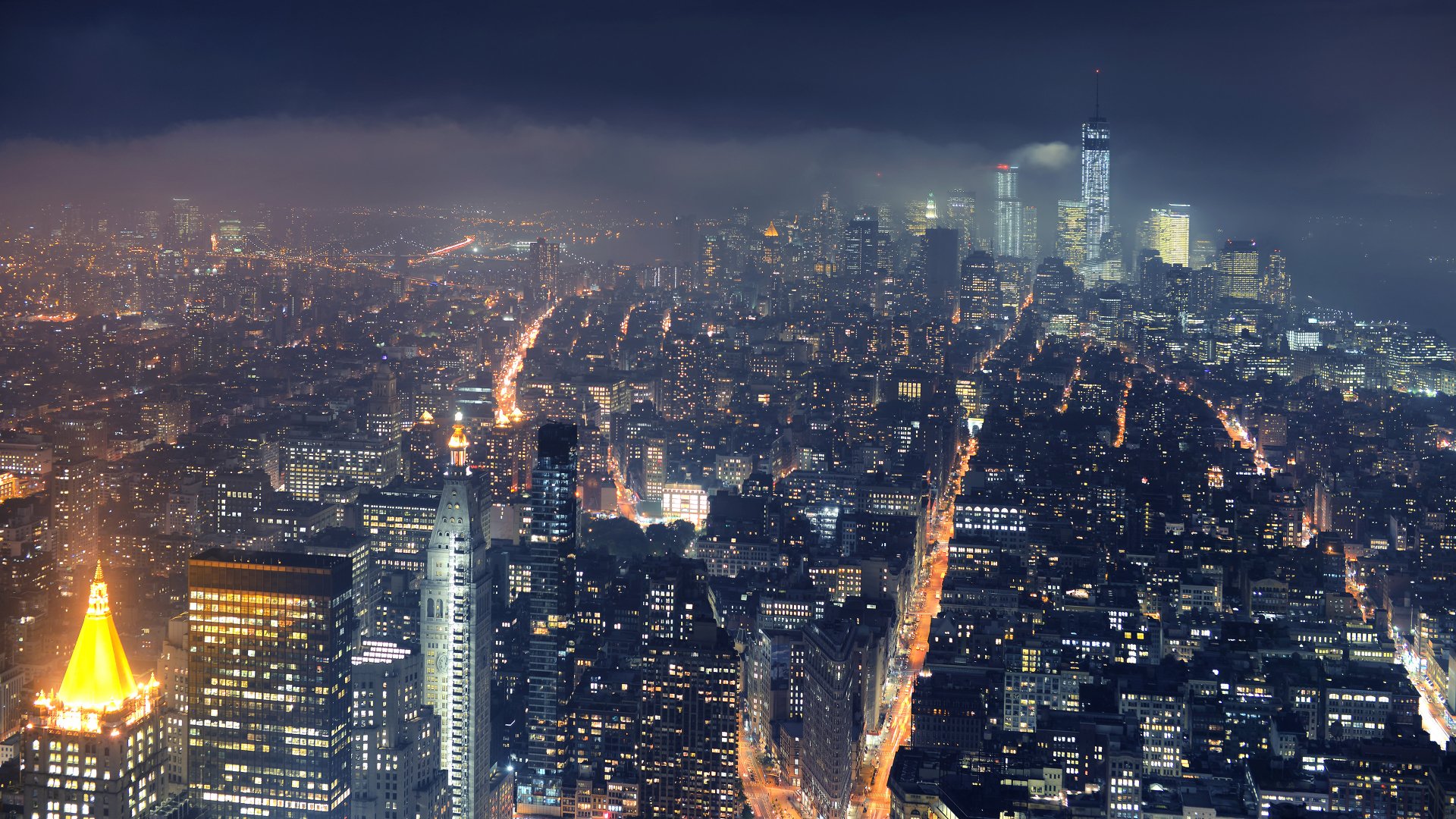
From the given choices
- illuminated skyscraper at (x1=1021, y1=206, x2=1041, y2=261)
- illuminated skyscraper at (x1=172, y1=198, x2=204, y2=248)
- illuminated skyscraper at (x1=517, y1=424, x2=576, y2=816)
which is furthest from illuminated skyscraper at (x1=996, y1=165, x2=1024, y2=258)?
illuminated skyscraper at (x1=172, y1=198, x2=204, y2=248)

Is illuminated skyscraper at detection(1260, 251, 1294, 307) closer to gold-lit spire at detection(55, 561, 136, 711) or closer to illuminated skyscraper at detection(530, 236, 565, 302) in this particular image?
illuminated skyscraper at detection(530, 236, 565, 302)

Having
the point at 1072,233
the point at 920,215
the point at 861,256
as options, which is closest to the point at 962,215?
the point at 920,215

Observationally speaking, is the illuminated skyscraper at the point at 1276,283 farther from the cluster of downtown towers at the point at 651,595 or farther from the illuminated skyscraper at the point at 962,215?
the illuminated skyscraper at the point at 962,215

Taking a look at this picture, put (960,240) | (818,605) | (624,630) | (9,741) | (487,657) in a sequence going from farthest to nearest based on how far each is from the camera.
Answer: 1. (960,240)
2. (818,605)
3. (624,630)
4. (487,657)
5. (9,741)

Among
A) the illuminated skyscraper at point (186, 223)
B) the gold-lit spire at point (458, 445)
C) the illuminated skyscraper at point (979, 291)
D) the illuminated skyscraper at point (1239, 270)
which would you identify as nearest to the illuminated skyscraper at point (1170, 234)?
the illuminated skyscraper at point (1239, 270)

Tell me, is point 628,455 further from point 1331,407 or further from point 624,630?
point 1331,407

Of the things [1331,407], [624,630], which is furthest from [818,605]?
[1331,407]
